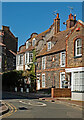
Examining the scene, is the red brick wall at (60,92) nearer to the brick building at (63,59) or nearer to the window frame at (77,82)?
the brick building at (63,59)

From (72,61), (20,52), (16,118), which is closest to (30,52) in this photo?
(20,52)

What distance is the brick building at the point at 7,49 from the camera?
46.6 m

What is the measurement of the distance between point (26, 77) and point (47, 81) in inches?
212

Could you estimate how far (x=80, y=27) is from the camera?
22000 mm

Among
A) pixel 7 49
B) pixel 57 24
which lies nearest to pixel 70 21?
pixel 57 24

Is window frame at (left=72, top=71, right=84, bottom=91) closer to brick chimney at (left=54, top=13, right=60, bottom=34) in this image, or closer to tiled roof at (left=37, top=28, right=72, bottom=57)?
tiled roof at (left=37, top=28, right=72, bottom=57)

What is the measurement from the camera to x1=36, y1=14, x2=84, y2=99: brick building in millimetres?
21547

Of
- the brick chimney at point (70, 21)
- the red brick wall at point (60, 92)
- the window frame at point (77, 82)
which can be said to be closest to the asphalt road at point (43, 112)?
the window frame at point (77, 82)

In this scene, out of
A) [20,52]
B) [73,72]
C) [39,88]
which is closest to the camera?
[73,72]

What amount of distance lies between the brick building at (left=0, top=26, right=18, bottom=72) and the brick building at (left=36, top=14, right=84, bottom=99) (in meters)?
13.1

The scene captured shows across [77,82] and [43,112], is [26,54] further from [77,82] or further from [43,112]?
[43,112]

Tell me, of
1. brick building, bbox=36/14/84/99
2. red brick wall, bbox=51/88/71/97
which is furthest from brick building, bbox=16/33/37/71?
red brick wall, bbox=51/88/71/97

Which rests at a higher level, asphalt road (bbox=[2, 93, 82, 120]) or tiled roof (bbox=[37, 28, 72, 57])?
tiled roof (bbox=[37, 28, 72, 57])

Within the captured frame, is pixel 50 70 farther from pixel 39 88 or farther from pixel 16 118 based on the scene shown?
pixel 16 118
